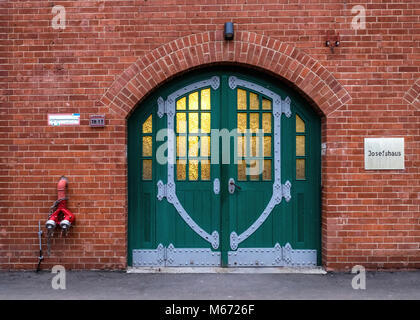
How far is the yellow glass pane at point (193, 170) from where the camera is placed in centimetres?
596

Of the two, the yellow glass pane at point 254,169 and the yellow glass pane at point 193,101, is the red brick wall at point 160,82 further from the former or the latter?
the yellow glass pane at point 254,169

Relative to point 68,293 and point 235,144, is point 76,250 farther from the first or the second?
point 235,144

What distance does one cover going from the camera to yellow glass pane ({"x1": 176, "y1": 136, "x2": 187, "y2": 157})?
595 centimetres

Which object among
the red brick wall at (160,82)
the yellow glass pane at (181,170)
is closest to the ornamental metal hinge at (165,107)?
the red brick wall at (160,82)

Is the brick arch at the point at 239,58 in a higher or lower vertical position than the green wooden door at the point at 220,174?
higher

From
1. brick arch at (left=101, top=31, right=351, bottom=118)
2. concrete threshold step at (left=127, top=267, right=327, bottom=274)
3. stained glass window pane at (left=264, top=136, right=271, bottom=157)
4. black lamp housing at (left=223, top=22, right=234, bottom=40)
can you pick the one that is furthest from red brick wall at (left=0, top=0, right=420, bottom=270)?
stained glass window pane at (left=264, top=136, right=271, bottom=157)

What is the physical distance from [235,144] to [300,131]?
1008mm

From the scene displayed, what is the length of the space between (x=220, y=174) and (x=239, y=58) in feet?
Answer: 5.65

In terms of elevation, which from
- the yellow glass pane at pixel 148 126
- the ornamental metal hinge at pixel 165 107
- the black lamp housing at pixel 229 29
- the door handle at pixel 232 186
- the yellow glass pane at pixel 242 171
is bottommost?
the door handle at pixel 232 186

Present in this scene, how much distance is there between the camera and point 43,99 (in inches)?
225

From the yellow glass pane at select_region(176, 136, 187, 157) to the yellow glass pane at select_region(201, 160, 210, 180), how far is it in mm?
312

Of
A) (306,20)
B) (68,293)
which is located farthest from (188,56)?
(68,293)

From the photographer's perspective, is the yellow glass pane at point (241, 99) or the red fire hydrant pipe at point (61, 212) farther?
the yellow glass pane at point (241, 99)

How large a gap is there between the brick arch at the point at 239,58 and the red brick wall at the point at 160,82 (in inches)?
0.6
